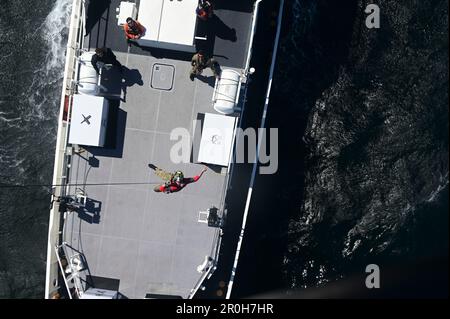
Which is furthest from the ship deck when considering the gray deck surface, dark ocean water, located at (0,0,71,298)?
dark ocean water, located at (0,0,71,298)

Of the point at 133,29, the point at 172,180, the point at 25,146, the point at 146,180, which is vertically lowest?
the point at 146,180

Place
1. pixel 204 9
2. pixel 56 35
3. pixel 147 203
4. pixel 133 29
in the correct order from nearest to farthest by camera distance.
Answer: pixel 133 29
pixel 204 9
pixel 147 203
pixel 56 35

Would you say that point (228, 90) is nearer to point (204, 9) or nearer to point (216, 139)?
point (216, 139)

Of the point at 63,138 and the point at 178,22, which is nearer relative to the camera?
the point at 178,22

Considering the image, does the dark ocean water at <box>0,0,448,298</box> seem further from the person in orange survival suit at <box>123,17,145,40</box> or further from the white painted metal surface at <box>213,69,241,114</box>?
the person in orange survival suit at <box>123,17,145,40</box>

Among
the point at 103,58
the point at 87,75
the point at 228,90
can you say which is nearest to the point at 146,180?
the point at 87,75

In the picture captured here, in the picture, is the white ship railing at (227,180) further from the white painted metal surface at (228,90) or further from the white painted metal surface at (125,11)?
the white painted metal surface at (125,11)

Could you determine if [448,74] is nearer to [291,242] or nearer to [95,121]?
[291,242]
